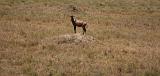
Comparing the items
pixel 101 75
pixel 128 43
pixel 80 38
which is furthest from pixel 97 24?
pixel 101 75

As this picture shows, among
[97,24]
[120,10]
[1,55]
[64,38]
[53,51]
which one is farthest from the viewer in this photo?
[120,10]

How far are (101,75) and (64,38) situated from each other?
659 centimetres

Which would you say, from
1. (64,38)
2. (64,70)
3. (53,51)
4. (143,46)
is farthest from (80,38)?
(64,70)

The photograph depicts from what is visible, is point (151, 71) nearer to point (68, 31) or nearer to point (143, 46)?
point (143, 46)

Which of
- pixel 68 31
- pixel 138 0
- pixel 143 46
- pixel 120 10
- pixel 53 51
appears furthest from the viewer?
pixel 138 0

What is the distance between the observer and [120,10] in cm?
3997

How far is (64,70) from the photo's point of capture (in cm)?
1239

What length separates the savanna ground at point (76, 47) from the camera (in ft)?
41.6

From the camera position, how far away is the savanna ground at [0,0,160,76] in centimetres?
1267

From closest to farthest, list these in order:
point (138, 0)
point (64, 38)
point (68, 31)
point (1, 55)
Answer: point (1, 55), point (64, 38), point (68, 31), point (138, 0)

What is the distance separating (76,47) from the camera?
1697 cm

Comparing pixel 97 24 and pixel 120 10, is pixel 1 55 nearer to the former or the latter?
pixel 97 24

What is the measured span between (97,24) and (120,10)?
12650 millimetres

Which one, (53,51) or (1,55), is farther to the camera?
(53,51)
